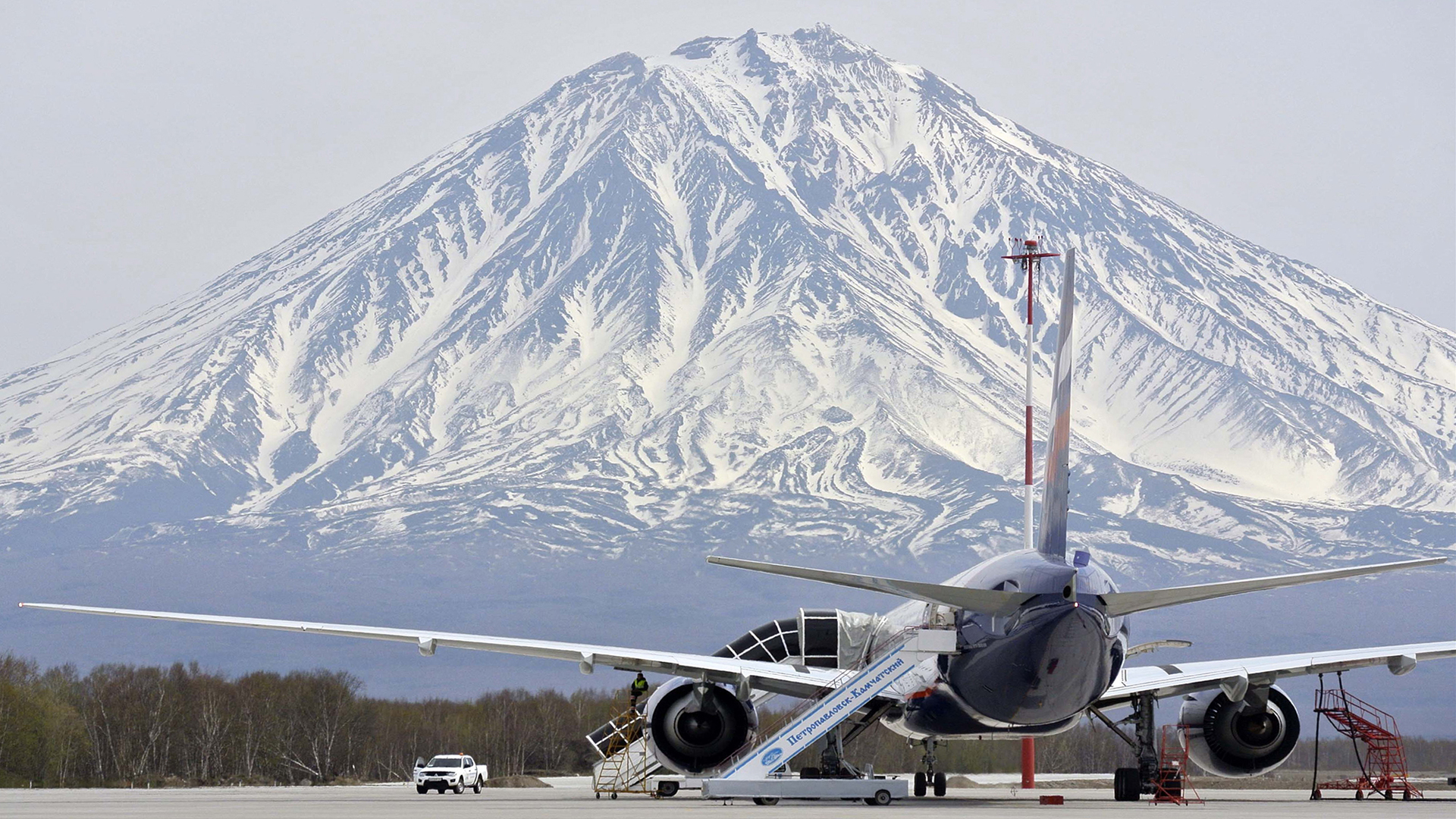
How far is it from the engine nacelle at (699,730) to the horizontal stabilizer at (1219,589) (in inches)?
326

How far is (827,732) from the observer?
112ft

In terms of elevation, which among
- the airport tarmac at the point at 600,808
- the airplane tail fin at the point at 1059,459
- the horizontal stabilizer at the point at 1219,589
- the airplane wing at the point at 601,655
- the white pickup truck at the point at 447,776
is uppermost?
the airplane tail fin at the point at 1059,459

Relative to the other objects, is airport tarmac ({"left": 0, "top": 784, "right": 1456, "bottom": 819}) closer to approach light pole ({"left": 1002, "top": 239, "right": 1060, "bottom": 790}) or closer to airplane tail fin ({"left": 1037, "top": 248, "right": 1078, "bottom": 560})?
airplane tail fin ({"left": 1037, "top": 248, "right": 1078, "bottom": 560})

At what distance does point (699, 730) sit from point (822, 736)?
268 cm

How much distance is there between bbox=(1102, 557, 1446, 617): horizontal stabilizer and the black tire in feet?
16.5

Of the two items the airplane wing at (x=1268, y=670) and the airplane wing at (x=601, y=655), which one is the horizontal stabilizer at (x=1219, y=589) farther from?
the airplane wing at (x=601, y=655)

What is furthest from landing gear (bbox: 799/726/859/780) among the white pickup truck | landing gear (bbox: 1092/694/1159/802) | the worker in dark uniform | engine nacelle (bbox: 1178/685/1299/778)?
the white pickup truck

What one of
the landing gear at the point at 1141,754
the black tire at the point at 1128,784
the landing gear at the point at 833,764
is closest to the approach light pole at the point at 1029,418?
the landing gear at the point at 1141,754

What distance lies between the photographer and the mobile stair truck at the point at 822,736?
3222cm

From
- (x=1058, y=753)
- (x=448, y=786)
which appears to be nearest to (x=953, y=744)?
(x=1058, y=753)

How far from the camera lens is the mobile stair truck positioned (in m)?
32.2

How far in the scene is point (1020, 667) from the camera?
30875 millimetres

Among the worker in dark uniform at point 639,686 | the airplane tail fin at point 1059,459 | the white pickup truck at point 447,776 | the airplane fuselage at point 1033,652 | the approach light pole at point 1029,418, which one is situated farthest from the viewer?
the white pickup truck at point 447,776

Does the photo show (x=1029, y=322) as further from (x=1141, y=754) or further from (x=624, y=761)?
(x=1141, y=754)
